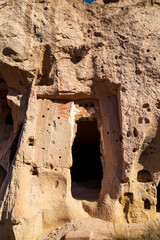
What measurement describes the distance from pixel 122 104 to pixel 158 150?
1495 mm

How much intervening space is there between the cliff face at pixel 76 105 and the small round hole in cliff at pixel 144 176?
2cm

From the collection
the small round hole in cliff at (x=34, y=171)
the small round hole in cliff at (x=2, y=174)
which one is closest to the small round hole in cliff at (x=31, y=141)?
the small round hole in cliff at (x=34, y=171)

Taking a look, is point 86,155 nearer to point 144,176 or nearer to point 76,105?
point 76,105

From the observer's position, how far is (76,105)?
248 inches

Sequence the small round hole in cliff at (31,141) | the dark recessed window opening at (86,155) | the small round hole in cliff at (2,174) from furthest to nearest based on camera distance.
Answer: the dark recessed window opening at (86,155), the small round hole in cliff at (2,174), the small round hole in cliff at (31,141)

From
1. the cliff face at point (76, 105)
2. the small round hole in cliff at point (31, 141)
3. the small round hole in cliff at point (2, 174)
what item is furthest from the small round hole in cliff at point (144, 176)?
the small round hole in cliff at point (2, 174)

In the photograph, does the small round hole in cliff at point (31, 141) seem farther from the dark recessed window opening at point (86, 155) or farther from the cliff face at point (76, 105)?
the dark recessed window opening at point (86, 155)

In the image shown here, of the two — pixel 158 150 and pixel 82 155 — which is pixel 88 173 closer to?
pixel 82 155

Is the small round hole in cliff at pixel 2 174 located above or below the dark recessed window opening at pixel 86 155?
below

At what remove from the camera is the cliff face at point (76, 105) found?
16.5 ft

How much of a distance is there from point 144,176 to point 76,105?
268 cm

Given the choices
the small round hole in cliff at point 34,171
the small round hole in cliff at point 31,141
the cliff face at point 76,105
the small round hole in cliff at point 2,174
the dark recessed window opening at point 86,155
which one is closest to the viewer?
the cliff face at point 76,105

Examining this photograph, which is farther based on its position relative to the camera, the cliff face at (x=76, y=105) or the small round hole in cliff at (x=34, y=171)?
the small round hole in cliff at (x=34, y=171)

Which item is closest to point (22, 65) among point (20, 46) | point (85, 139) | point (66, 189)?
point (20, 46)
